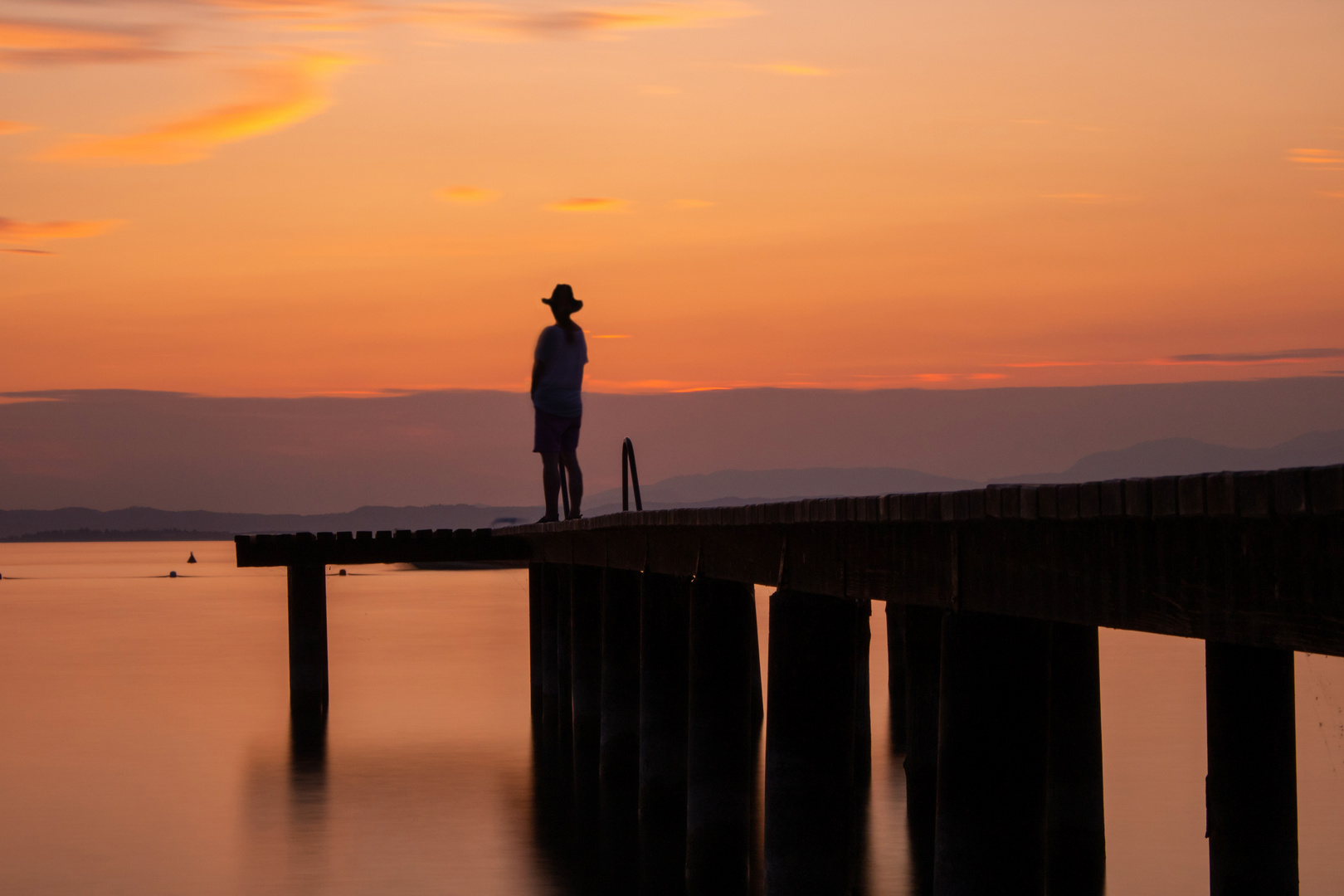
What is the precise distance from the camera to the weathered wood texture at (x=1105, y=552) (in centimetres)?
459

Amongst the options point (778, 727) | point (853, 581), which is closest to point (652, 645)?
point (778, 727)

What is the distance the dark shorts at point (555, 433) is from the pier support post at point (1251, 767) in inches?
394

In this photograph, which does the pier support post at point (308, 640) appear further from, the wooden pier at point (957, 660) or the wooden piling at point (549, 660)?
the wooden pier at point (957, 660)

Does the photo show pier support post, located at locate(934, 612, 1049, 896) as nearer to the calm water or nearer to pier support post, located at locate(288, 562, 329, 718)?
the calm water

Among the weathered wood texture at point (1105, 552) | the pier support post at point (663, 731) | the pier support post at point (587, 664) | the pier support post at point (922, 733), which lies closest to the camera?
the weathered wood texture at point (1105, 552)

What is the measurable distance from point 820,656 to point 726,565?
158cm

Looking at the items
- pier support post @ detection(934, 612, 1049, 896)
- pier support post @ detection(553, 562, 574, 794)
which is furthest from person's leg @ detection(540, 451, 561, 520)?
pier support post @ detection(934, 612, 1049, 896)

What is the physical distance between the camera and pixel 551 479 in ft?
55.8

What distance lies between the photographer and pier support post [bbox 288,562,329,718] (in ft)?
69.5

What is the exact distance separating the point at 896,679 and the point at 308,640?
8721mm

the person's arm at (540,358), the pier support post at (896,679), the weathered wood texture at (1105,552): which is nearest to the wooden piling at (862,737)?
the pier support post at (896,679)

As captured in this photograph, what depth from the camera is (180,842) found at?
16.1m

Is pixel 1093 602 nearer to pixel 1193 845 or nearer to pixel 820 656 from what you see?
pixel 820 656

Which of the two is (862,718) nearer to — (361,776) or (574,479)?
(574,479)
